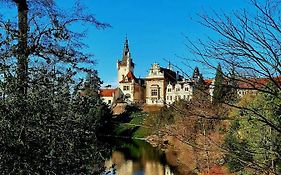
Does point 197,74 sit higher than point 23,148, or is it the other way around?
point 197,74

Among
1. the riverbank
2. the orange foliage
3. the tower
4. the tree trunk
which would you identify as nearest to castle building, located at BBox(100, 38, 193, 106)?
the tower

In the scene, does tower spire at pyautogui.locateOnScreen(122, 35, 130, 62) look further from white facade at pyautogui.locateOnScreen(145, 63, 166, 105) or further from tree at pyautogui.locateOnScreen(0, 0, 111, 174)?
tree at pyautogui.locateOnScreen(0, 0, 111, 174)

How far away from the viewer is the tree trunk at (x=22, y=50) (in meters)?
4.70

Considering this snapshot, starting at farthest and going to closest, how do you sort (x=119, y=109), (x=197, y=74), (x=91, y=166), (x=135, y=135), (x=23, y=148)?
1. (x=119, y=109)
2. (x=135, y=135)
3. (x=91, y=166)
4. (x=23, y=148)
5. (x=197, y=74)

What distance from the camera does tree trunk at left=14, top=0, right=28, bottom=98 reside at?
4.70 meters

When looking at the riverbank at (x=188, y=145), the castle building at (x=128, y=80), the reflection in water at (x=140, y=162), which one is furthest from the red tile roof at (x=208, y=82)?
the castle building at (x=128, y=80)

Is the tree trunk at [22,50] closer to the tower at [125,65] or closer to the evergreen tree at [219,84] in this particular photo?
the evergreen tree at [219,84]

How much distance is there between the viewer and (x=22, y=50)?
5.06 meters

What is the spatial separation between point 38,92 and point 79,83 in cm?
79

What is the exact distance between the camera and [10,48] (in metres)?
4.97

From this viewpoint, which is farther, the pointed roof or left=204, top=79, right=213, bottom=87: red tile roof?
the pointed roof

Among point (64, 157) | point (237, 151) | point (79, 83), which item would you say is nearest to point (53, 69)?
point (79, 83)

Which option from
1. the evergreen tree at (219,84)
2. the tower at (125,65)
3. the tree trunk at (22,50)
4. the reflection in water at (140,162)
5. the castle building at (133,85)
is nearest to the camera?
the evergreen tree at (219,84)

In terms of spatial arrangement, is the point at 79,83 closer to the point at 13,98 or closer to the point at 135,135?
Result: the point at 13,98
